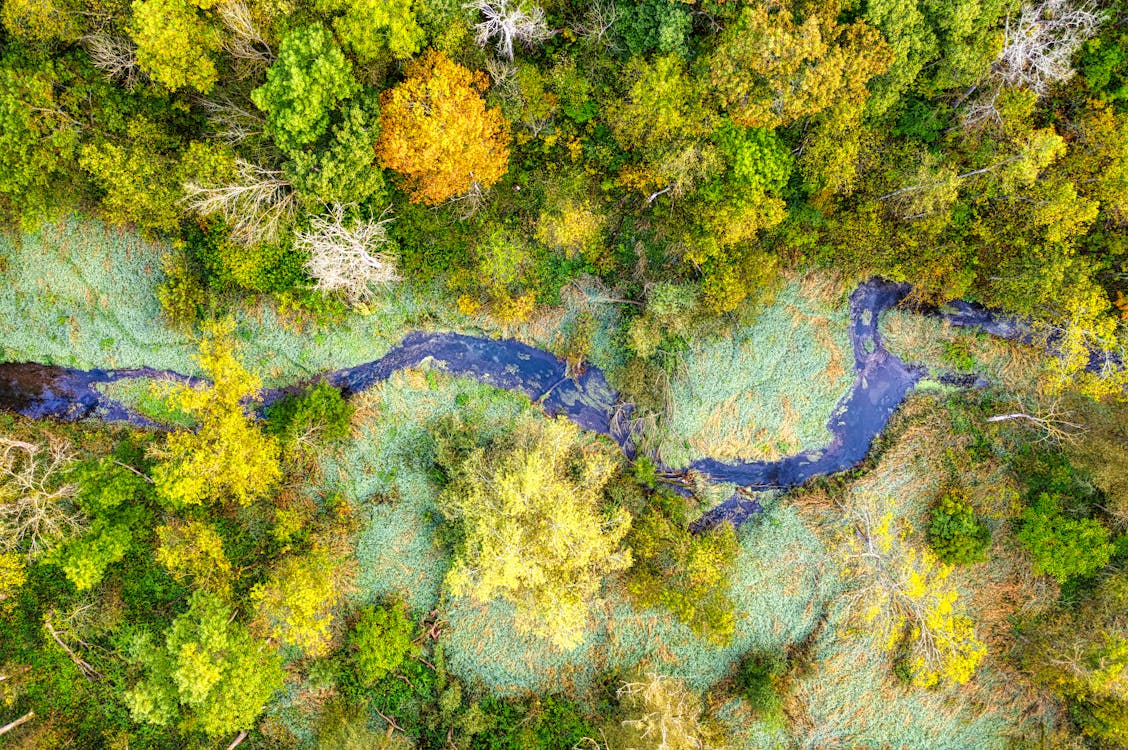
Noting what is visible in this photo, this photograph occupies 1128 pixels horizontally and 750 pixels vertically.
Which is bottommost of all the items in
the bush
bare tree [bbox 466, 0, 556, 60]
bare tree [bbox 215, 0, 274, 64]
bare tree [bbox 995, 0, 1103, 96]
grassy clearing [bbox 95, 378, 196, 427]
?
grassy clearing [bbox 95, 378, 196, 427]

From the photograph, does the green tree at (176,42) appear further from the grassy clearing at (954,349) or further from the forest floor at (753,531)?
the grassy clearing at (954,349)

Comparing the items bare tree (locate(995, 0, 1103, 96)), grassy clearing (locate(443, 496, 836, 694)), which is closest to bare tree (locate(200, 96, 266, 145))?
grassy clearing (locate(443, 496, 836, 694))

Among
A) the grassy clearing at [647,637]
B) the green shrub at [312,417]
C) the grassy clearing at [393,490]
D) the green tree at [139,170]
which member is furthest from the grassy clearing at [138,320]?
the grassy clearing at [647,637]

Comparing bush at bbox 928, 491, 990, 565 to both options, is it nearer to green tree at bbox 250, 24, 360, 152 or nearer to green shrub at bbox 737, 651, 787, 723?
green shrub at bbox 737, 651, 787, 723

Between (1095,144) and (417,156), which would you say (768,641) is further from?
(417,156)

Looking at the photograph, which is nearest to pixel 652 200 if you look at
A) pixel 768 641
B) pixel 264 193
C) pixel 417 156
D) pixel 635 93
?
pixel 635 93
